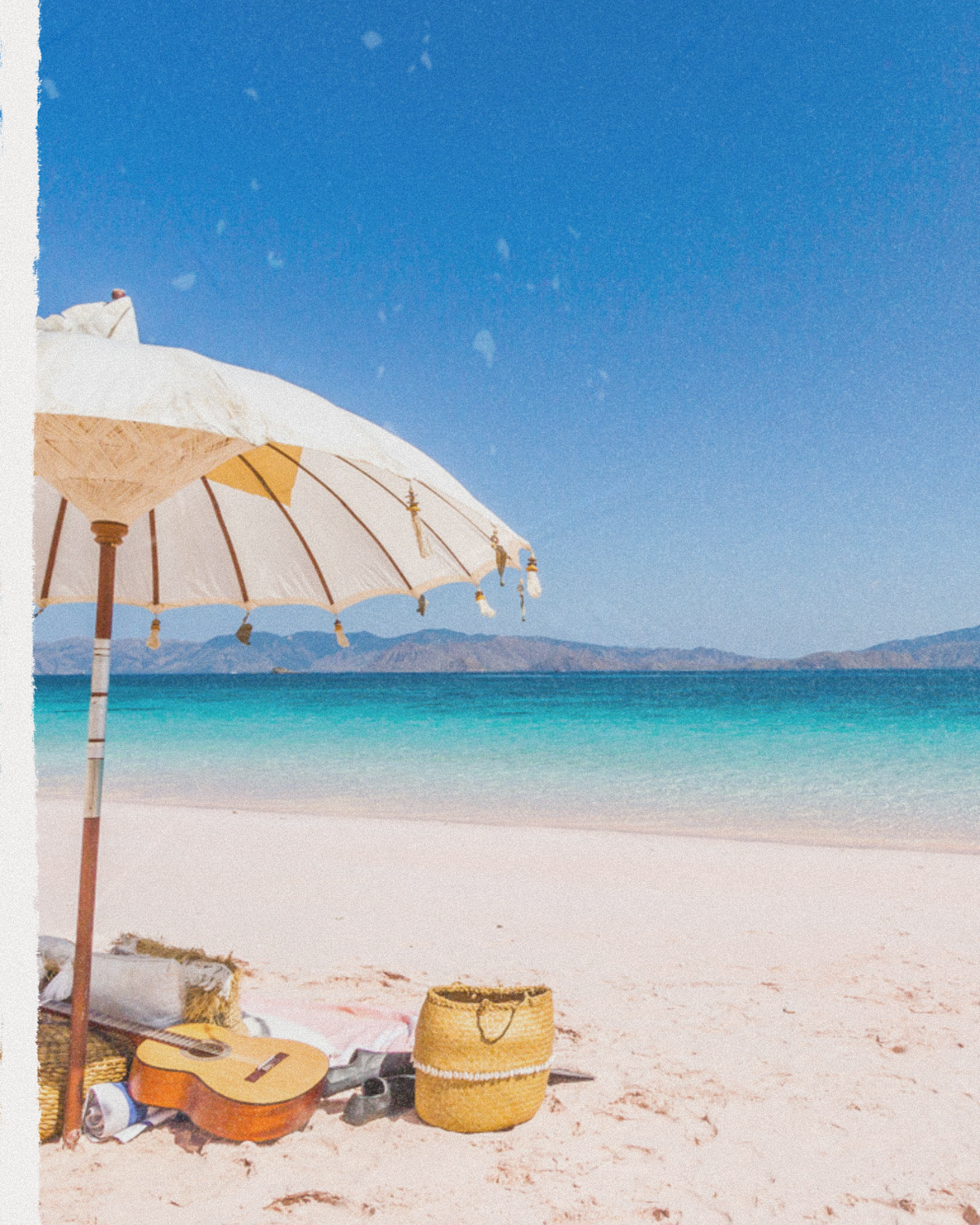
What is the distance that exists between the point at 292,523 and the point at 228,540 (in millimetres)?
372

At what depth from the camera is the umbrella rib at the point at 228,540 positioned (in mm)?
4070

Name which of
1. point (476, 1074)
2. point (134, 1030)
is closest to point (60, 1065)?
point (134, 1030)

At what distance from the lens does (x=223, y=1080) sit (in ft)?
9.07

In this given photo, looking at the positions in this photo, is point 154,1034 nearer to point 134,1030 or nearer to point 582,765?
point 134,1030

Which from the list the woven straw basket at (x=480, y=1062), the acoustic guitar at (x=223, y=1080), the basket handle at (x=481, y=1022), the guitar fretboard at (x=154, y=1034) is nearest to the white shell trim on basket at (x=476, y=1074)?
the woven straw basket at (x=480, y=1062)

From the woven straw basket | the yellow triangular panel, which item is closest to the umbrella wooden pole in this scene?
the yellow triangular panel

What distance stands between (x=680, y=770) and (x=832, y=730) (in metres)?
12.4

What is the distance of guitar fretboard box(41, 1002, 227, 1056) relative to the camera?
9.53 ft

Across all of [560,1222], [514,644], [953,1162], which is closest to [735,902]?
[953,1162]

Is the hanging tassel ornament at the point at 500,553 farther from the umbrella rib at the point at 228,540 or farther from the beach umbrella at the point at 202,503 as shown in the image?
the umbrella rib at the point at 228,540

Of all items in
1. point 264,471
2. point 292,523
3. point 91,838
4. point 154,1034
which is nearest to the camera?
point 91,838

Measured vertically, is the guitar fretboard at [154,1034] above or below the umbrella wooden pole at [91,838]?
below

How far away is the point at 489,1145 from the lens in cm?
279

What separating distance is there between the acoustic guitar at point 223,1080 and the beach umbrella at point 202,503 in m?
0.25
